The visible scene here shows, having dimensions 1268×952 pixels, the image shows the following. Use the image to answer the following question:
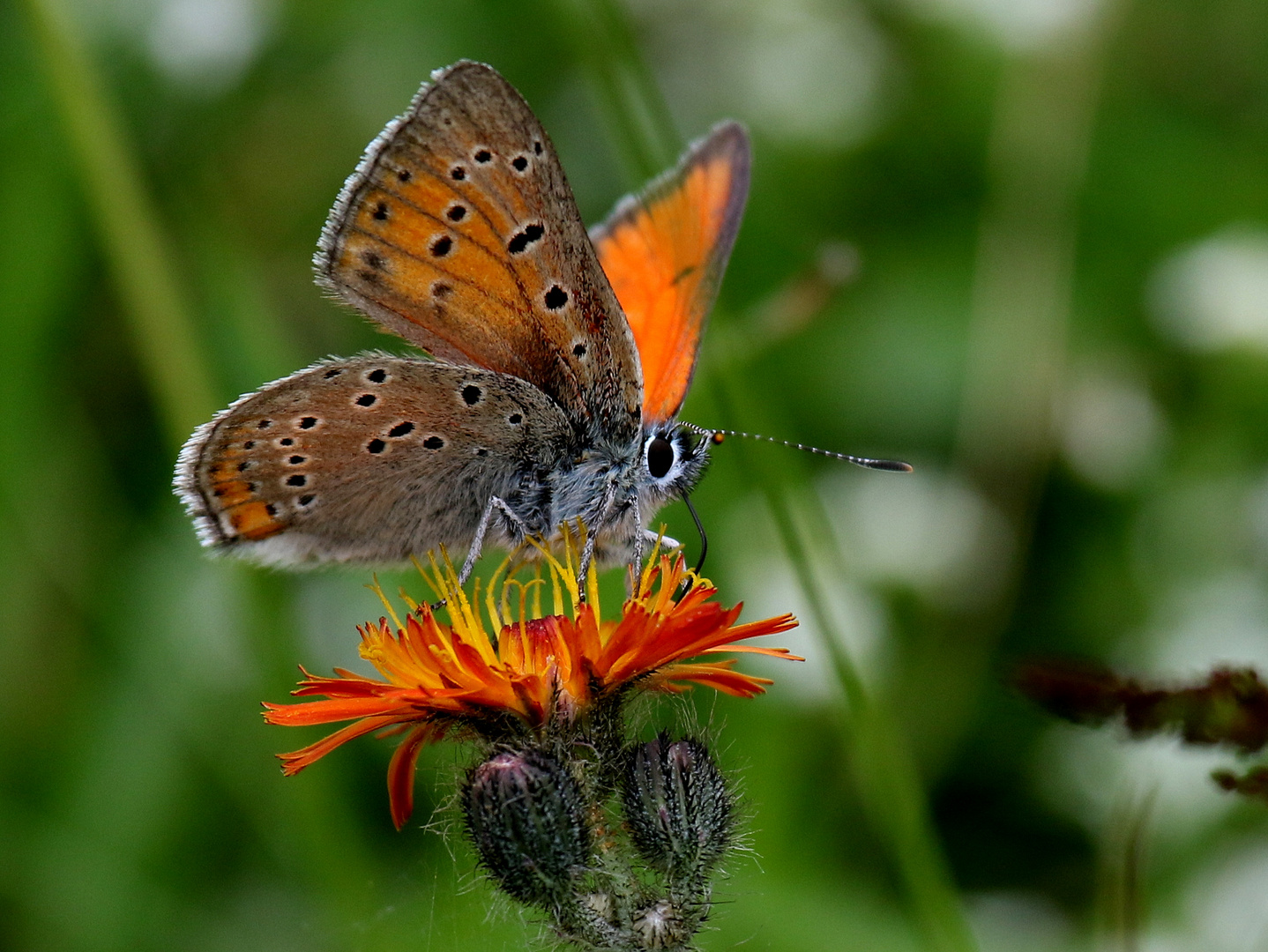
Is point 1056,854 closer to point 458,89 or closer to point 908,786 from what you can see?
point 908,786

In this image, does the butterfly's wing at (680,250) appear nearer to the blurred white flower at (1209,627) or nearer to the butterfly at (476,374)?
the butterfly at (476,374)

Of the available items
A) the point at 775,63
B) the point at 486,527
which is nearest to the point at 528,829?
the point at 486,527

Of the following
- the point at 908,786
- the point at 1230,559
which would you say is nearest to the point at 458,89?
the point at 908,786

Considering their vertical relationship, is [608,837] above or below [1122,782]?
above

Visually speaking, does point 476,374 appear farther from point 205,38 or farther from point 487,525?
point 205,38

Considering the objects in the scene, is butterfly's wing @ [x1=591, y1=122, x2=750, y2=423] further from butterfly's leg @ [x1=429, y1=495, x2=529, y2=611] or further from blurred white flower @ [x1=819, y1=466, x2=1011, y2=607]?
blurred white flower @ [x1=819, y1=466, x2=1011, y2=607]

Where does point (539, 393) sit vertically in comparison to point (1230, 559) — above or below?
above
